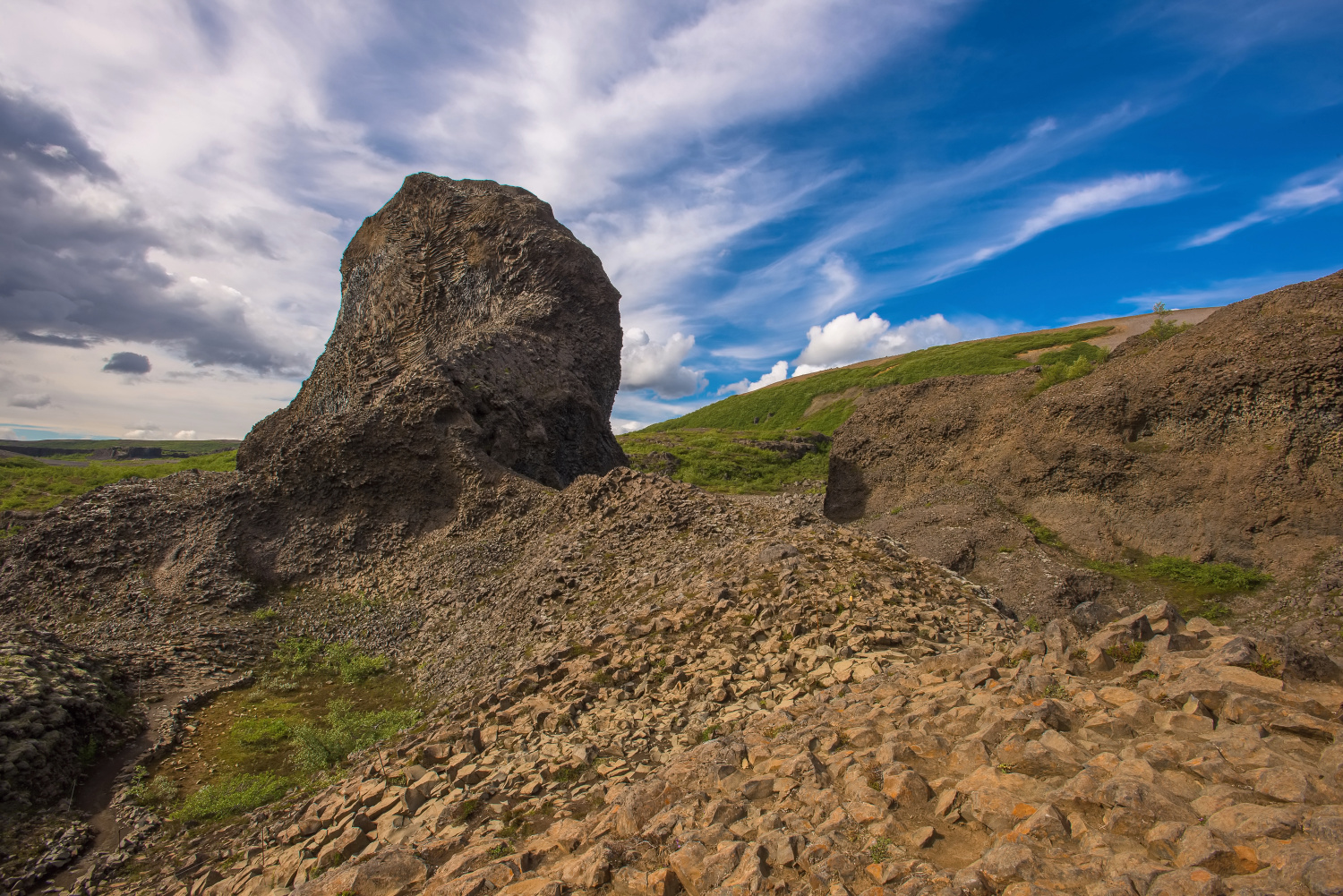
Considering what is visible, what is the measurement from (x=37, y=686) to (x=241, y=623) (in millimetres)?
6107

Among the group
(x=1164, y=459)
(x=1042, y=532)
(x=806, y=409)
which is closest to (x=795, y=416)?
(x=806, y=409)

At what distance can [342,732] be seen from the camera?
509 inches

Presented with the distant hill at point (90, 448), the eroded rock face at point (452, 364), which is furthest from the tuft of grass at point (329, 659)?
the distant hill at point (90, 448)

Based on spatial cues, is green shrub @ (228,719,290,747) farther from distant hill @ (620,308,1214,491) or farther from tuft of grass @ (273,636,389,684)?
distant hill @ (620,308,1214,491)

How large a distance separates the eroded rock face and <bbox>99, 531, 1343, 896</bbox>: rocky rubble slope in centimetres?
1427

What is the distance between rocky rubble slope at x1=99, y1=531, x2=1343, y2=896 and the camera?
4113 millimetres

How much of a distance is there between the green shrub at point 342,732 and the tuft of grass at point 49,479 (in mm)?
30559

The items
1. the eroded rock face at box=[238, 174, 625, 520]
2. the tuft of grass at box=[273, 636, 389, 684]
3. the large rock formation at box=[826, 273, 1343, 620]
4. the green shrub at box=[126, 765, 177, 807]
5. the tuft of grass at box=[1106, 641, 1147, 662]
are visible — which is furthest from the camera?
the eroded rock face at box=[238, 174, 625, 520]

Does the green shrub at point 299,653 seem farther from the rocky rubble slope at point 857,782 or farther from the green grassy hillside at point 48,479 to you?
the green grassy hillside at point 48,479

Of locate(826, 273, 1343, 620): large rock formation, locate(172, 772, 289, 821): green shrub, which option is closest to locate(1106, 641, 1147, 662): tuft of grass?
locate(826, 273, 1343, 620): large rock formation

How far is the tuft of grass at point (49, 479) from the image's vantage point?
40281 millimetres

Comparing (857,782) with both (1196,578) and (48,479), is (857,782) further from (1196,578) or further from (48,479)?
(48,479)

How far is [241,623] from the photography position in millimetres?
18484

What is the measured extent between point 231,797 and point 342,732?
7.34ft
